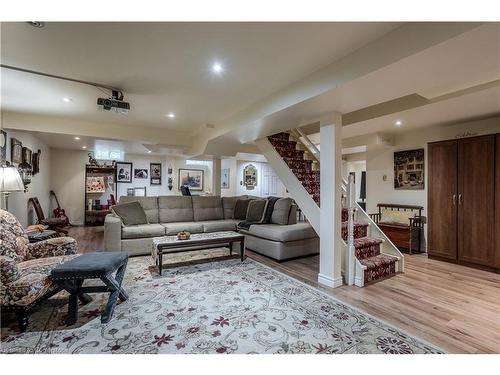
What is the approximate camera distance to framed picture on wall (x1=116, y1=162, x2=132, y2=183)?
8.13m

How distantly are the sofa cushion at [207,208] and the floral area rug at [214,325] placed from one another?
96.7 inches

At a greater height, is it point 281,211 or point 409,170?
point 409,170

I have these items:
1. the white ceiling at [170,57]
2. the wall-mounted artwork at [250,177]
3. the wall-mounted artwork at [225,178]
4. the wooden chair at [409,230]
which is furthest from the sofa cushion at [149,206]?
the wall-mounted artwork at [250,177]

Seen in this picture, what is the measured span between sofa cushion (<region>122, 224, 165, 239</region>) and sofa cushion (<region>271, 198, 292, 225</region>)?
2.06m

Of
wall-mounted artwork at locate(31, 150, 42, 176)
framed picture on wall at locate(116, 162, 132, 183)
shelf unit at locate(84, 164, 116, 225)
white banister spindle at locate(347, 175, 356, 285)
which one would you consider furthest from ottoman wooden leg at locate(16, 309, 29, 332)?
framed picture on wall at locate(116, 162, 132, 183)

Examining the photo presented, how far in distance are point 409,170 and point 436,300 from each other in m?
2.96

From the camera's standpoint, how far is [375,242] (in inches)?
140

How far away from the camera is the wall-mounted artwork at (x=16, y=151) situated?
13.4ft

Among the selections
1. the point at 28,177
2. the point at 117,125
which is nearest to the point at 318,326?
the point at 117,125

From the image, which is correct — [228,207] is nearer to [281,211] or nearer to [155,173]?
[281,211]

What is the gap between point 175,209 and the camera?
528 cm

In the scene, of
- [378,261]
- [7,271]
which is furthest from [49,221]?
[378,261]

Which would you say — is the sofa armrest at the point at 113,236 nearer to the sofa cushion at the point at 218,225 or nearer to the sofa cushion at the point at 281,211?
the sofa cushion at the point at 218,225
